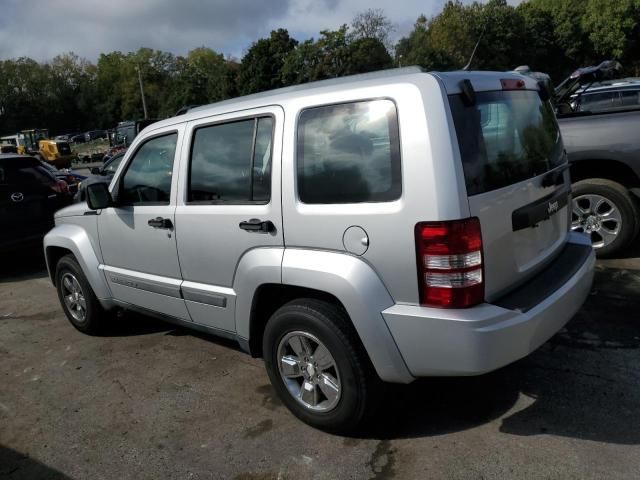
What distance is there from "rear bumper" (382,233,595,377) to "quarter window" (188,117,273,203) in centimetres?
110

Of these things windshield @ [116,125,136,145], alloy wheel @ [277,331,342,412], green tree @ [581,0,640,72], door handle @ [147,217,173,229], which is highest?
green tree @ [581,0,640,72]

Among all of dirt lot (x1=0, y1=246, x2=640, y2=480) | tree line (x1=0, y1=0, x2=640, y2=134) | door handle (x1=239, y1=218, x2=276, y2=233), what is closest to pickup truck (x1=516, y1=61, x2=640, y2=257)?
dirt lot (x1=0, y1=246, x2=640, y2=480)

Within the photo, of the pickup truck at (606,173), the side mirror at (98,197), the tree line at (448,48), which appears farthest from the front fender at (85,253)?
the tree line at (448,48)

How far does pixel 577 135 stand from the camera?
18.2ft

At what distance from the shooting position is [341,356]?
2.80m

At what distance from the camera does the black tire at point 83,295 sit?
4.71 meters

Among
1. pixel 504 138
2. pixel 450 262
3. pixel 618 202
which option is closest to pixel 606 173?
pixel 618 202

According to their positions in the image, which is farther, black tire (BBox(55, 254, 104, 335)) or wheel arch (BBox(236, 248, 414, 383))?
black tire (BBox(55, 254, 104, 335))

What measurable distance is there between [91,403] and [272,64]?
64555mm

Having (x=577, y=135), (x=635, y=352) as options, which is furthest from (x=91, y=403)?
(x=577, y=135)

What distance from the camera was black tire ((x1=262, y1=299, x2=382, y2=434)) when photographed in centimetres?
278

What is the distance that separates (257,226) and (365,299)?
825mm

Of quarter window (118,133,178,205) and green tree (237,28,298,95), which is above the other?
green tree (237,28,298,95)

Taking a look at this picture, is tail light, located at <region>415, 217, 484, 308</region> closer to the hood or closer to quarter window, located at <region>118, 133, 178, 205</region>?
quarter window, located at <region>118, 133, 178, 205</region>
